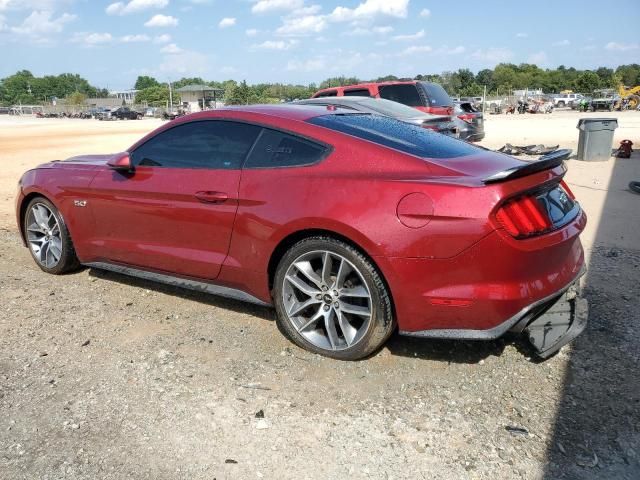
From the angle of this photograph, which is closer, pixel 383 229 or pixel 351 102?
pixel 383 229

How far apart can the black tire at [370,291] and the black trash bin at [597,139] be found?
1118cm

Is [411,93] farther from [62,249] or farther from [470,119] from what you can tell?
[62,249]

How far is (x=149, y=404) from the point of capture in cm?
308

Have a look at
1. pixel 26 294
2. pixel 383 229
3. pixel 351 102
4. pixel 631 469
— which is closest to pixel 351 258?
pixel 383 229

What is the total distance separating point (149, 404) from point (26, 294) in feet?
7.63

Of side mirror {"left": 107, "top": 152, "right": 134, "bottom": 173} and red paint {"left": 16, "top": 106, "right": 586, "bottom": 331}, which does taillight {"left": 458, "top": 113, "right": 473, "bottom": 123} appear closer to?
red paint {"left": 16, "top": 106, "right": 586, "bottom": 331}

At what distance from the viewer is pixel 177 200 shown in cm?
398

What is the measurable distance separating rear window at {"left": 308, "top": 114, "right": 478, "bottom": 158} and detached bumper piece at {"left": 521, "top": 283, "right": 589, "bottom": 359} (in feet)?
Answer: 3.60

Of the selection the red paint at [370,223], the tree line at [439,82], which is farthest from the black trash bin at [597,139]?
the tree line at [439,82]

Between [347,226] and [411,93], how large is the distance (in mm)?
10284

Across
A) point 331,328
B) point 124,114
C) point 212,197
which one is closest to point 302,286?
point 331,328

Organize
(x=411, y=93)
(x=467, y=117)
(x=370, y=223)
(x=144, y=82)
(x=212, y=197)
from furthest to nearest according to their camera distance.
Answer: (x=144, y=82)
(x=467, y=117)
(x=411, y=93)
(x=212, y=197)
(x=370, y=223)

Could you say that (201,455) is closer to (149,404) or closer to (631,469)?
(149,404)

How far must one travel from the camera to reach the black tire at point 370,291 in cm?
324
